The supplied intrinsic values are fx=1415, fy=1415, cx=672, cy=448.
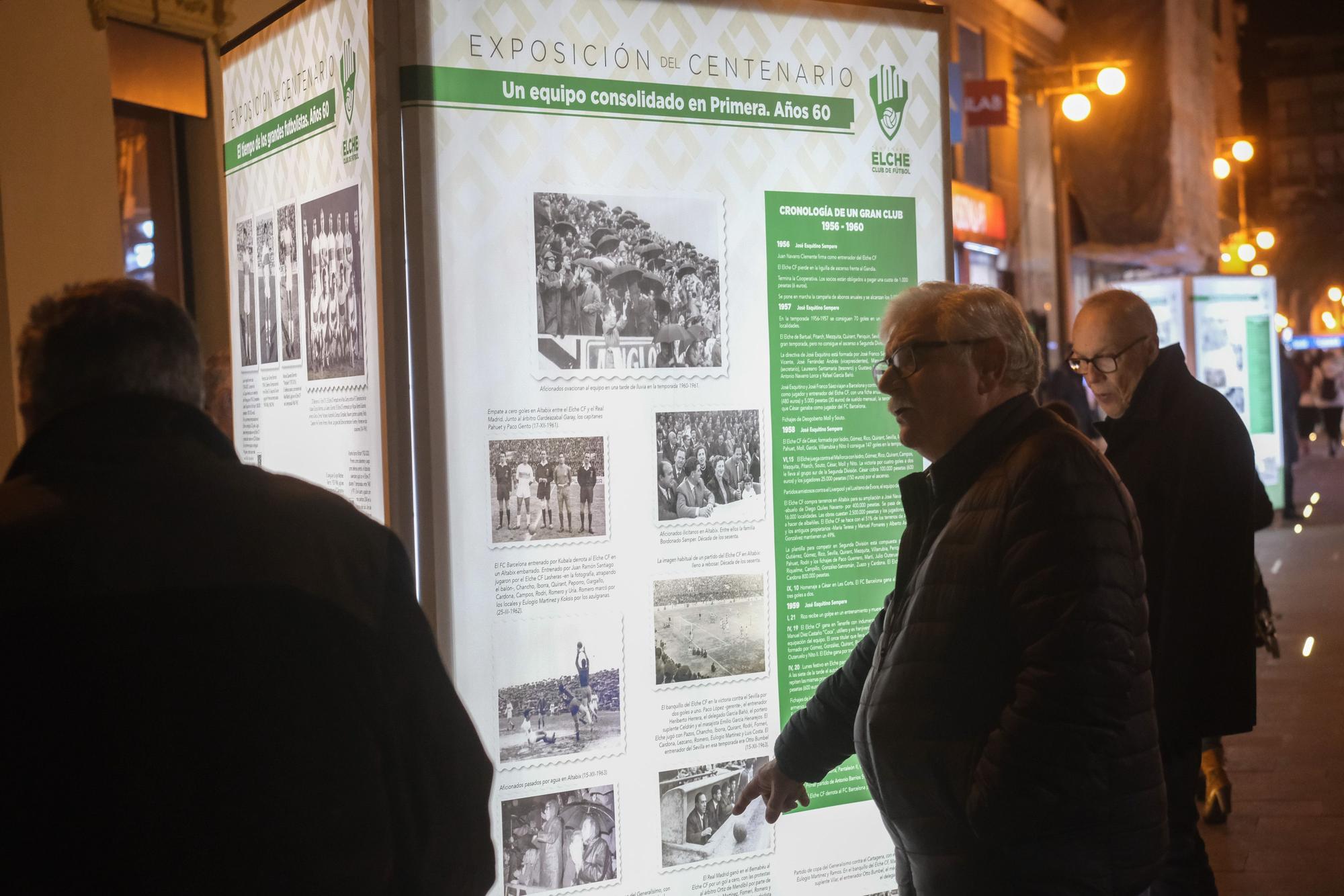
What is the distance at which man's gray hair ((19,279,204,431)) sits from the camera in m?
1.86

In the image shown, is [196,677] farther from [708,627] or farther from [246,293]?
[246,293]

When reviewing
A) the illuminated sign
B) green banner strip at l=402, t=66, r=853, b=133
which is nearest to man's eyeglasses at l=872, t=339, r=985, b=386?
green banner strip at l=402, t=66, r=853, b=133

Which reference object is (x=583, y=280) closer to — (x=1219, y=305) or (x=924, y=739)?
(x=924, y=739)

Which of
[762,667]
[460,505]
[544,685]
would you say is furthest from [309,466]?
[762,667]

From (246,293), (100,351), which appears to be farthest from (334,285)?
(100,351)

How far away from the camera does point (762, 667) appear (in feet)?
12.0

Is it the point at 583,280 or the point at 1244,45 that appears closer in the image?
the point at 583,280

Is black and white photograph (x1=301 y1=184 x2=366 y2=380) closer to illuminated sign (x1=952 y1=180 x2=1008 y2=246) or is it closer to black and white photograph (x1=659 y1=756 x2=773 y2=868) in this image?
black and white photograph (x1=659 y1=756 x2=773 y2=868)

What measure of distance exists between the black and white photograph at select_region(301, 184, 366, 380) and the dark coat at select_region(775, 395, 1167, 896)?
58.0 inches

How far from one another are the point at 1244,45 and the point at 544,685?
40204 mm

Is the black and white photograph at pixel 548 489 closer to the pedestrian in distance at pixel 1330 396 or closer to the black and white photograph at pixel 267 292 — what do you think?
the black and white photograph at pixel 267 292

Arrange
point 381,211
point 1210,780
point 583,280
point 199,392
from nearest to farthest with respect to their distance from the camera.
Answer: point 199,392 → point 381,211 → point 583,280 → point 1210,780

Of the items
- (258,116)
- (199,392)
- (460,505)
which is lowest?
(460,505)

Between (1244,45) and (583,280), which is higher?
(1244,45)
